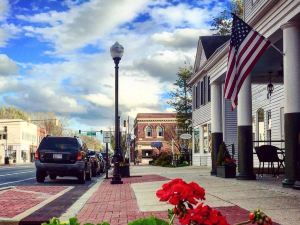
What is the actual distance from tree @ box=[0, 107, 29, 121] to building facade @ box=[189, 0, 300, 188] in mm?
113640

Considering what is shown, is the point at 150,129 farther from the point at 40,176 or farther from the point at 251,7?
the point at 251,7

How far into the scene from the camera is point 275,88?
940 inches

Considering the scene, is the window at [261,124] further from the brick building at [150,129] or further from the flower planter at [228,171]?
the brick building at [150,129]

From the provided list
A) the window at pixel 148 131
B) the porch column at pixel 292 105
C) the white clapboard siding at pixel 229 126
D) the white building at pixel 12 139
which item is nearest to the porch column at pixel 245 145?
the porch column at pixel 292 105

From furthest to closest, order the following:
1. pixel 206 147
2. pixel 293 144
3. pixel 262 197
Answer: pixel 206 147 < pixel 293 144 < pixel 262 197

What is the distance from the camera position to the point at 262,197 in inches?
396

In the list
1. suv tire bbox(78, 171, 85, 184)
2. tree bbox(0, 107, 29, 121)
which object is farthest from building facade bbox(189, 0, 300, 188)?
tree bbox(0, 107, 29, 121)

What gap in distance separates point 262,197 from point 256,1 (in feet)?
24.4

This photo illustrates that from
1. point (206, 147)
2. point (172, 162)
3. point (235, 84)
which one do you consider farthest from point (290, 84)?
point (172, 162)

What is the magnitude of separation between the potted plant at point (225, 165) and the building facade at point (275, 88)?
3.73ft

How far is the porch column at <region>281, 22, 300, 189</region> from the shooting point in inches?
444

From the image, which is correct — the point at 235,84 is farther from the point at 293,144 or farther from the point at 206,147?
the point at 206,147

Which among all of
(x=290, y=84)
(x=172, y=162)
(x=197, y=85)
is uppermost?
(x=197, y=85)

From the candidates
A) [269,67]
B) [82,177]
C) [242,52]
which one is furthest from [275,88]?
[242,52]
